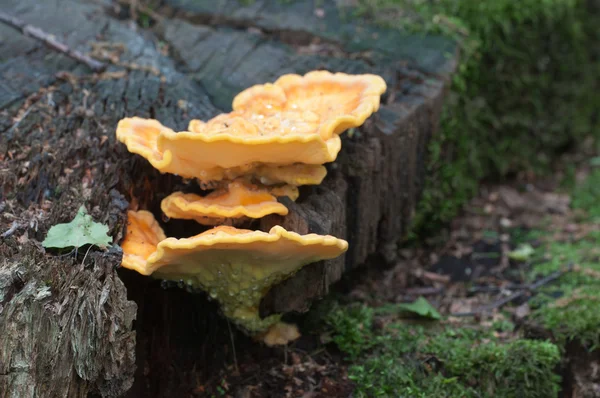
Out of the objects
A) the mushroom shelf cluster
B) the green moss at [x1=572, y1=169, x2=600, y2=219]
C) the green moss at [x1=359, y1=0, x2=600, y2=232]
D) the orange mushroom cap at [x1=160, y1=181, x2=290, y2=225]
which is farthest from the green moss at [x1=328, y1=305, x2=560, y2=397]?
the green moss at [x1=572, y1=169, x2=600, y2=219]

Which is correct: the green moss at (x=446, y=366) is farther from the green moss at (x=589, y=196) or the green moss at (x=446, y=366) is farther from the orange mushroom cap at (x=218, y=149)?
the green moss at (x=589, y=196)

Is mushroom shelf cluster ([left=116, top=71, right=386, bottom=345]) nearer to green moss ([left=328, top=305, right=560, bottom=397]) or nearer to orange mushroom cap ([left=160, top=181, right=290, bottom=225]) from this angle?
orange mushroom cap ([left=160, top=181, right=290, bottom=225])

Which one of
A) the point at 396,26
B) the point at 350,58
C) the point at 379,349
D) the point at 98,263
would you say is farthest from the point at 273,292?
the point at 396,26

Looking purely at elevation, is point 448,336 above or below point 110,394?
above

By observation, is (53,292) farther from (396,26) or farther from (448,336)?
(396,26)

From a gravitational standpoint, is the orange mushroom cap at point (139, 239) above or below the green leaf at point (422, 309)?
above

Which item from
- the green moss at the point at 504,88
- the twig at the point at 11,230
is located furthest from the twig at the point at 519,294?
the twig at the point at 11,230
